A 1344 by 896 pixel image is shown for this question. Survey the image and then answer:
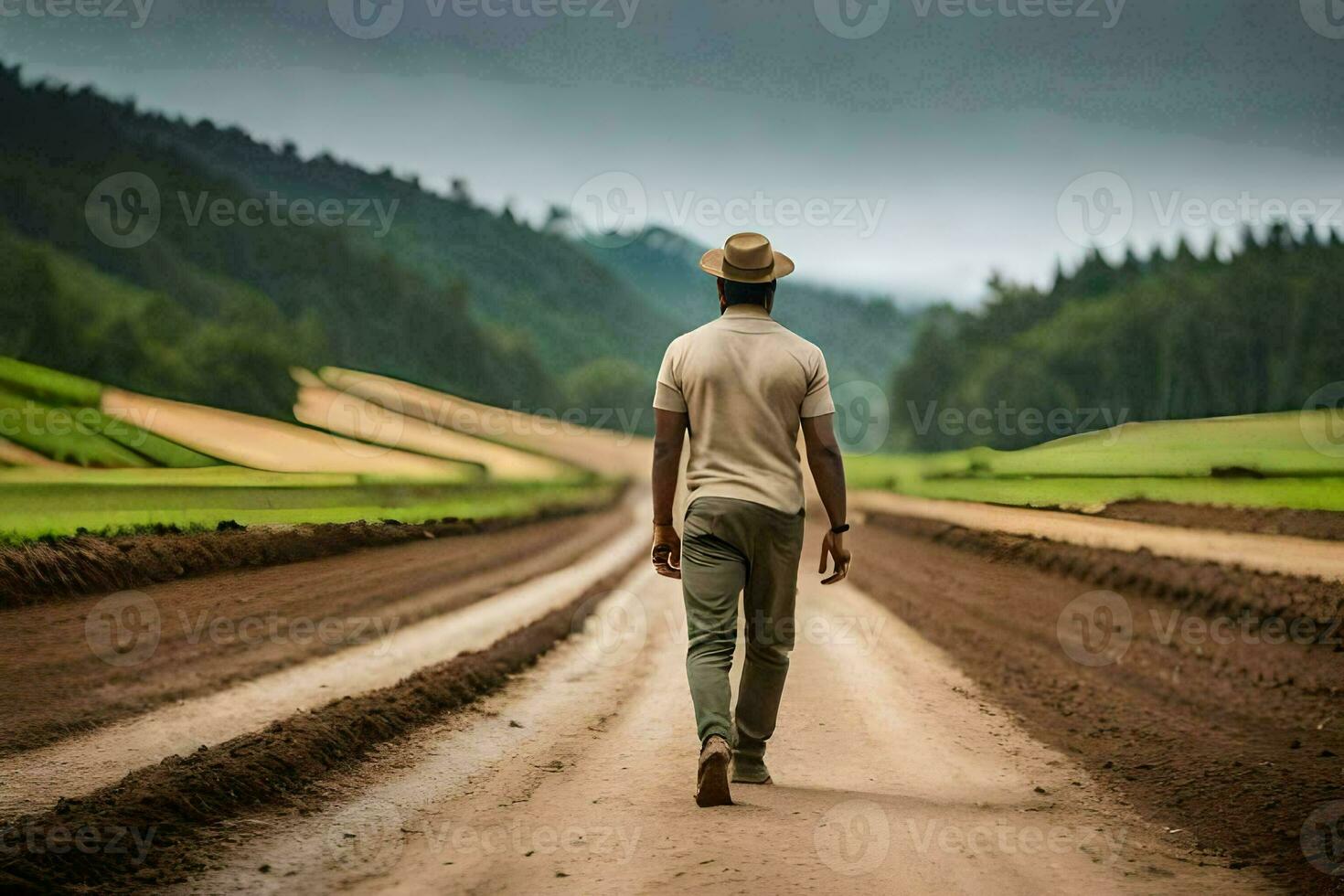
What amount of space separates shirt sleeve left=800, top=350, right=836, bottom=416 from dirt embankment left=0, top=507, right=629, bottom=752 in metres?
3.62

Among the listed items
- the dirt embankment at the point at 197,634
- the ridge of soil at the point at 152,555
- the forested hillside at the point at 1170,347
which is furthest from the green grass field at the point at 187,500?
the forested hillside at the point at 1170,347

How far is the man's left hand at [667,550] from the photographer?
18.8ft

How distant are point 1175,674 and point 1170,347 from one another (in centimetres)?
556

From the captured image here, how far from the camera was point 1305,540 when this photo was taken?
11547mm

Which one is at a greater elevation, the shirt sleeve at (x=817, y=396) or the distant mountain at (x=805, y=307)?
the distant mountain at (x=805, y=307)

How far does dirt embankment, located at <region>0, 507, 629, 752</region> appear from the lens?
20.2ft

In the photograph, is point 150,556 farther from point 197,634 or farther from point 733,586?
point 733,586

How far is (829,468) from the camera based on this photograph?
578cm

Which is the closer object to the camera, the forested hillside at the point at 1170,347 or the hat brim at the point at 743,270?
the hat brim at the point at 743,270

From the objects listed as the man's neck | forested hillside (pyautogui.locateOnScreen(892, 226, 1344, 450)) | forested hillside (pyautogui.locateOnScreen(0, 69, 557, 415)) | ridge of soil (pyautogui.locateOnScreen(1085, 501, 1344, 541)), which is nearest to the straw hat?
the man's neck

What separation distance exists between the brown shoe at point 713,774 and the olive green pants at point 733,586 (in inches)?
6.6

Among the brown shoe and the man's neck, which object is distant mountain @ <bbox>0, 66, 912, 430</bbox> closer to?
the man's neck

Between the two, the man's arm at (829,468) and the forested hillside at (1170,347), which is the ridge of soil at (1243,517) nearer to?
the forested hillside at (1170,347)

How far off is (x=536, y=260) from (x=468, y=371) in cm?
3689
